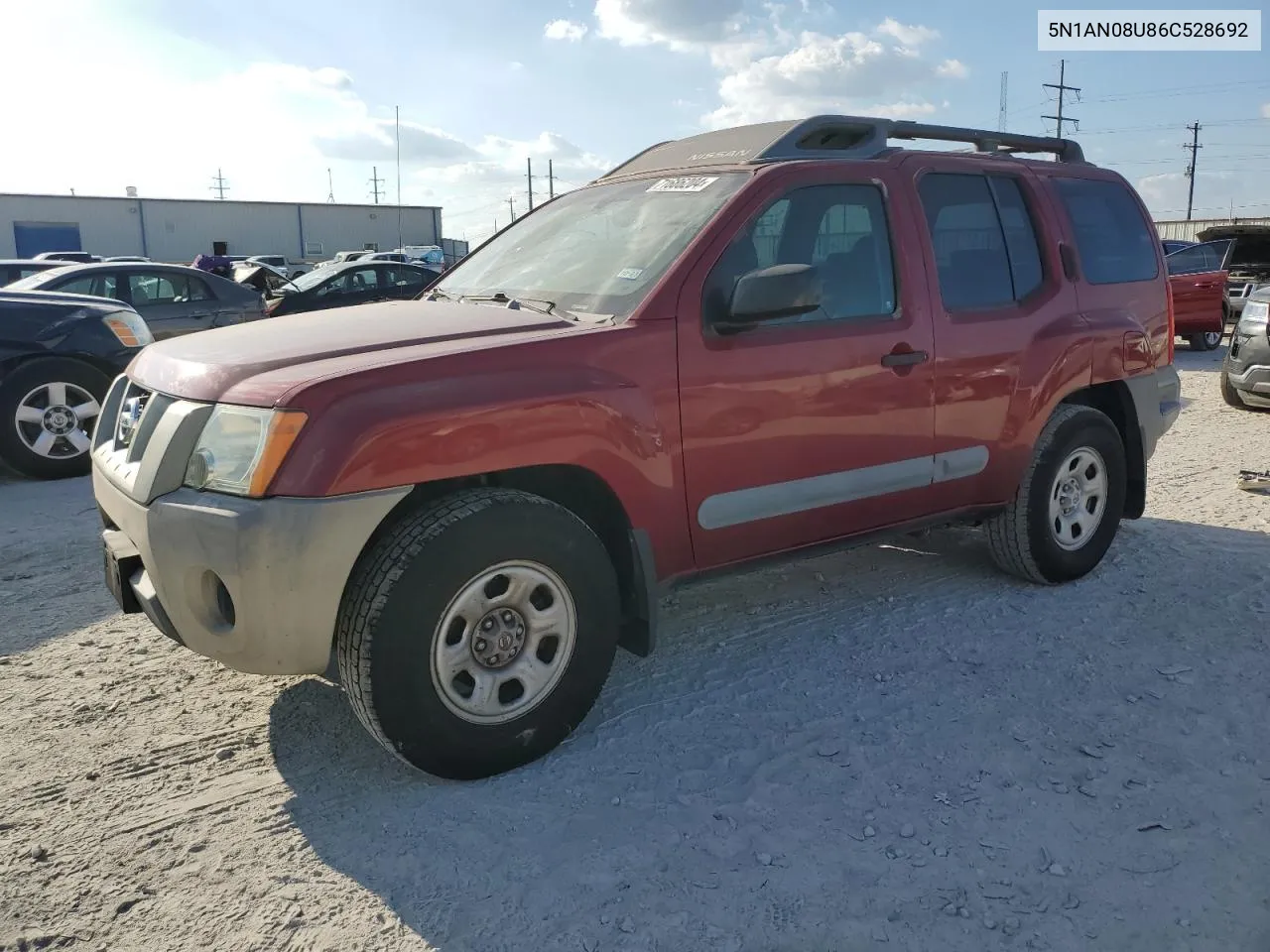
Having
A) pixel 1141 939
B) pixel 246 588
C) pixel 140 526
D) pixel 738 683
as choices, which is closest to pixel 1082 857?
pixel 1141 939

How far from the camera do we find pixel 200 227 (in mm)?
49875

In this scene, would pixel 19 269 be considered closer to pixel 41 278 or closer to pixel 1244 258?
pixel 41 278

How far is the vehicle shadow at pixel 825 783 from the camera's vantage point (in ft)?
7.86

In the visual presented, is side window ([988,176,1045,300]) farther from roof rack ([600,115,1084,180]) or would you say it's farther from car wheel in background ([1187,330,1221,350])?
car wheel in background ([1187,330,1221,350])

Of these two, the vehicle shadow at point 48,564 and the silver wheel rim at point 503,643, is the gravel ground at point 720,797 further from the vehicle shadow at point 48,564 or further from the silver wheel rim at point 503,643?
the silver wheel rim at point 503,643

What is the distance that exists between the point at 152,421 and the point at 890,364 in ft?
8.37

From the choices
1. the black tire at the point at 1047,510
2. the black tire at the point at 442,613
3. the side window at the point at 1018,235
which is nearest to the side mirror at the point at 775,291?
the black tire at the point at 442,613

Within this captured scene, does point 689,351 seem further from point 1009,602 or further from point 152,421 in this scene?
point 1009,602

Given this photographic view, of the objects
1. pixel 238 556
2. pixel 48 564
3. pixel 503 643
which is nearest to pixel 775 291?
pixel 503 643

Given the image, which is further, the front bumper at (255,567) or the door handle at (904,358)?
the door handle at (904,358)

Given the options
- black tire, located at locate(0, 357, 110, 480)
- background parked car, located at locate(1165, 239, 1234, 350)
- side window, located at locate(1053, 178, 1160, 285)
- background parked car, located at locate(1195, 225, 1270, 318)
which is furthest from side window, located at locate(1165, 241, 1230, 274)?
black tire, located at locate(0, 357, 110, 480)

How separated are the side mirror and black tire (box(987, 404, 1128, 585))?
5.89ft

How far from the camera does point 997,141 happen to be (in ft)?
15.0

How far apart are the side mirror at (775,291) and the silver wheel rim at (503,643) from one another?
107 cm
